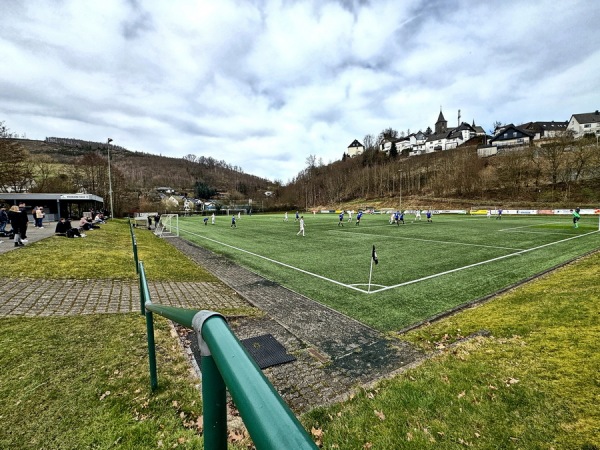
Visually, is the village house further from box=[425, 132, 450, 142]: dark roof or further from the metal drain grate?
the metal drain grate

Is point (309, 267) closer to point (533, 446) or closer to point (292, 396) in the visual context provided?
point (292, 396)

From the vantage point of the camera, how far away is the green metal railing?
0.74 meters

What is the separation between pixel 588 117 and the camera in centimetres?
9800

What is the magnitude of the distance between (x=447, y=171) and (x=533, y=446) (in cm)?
9749

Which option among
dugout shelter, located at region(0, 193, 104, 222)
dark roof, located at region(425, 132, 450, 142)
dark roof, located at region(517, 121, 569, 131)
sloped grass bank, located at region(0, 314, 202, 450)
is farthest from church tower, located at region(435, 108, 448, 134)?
sloped grass bank, located at region(0, 314, 202, 450)

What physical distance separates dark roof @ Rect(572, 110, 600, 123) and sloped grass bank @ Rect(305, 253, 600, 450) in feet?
426

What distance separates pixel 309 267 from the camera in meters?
14.9

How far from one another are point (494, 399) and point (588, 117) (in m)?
135

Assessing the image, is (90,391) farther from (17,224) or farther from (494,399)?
(17,224)

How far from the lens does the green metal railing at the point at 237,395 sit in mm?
738

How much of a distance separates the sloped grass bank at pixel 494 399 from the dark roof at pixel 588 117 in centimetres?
12977

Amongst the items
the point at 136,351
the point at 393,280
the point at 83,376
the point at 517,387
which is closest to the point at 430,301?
the point at 393,280

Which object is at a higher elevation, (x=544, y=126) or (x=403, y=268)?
(x=544, y=126)

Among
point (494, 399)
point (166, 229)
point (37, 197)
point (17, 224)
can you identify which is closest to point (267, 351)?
point (494, 399)
